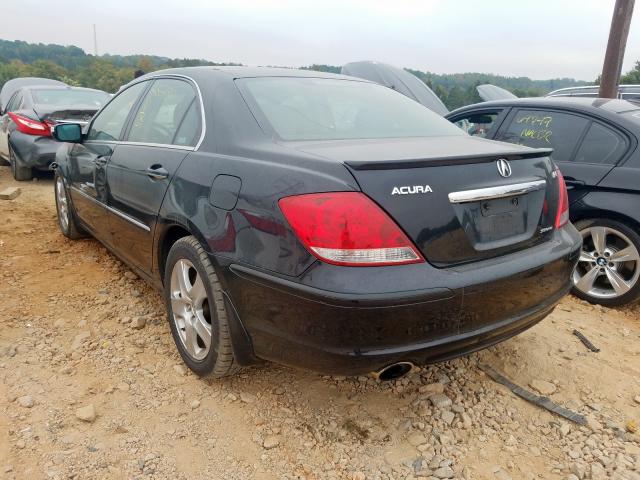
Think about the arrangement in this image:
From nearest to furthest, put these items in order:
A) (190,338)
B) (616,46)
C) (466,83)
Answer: (190,338)
(616,46)
(466,83)

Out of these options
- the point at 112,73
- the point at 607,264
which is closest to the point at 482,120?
the point at 607,264

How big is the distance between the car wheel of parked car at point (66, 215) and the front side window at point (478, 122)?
366cm

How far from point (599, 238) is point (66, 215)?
443 cm

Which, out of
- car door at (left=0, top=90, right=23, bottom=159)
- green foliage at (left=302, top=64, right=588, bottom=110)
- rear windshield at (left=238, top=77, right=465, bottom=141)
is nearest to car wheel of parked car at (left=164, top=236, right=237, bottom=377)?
rear windshield at (left=238, top=77, right=465, bottom=141)

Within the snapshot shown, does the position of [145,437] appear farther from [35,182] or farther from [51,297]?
[35,182]

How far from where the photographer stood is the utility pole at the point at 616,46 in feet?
22.0

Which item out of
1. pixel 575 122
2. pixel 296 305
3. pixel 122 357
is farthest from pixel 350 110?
pixel 575 122

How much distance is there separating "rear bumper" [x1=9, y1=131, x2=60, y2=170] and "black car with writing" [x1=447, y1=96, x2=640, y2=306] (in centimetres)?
638

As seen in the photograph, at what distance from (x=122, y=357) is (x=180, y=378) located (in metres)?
0.42

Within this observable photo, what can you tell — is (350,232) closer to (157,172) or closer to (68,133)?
(157,172)

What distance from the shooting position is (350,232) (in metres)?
1.75

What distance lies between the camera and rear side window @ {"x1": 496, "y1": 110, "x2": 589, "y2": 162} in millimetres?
3910

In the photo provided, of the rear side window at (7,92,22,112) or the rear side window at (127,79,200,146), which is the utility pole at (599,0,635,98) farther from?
the rear side window at (7,92,22,112)

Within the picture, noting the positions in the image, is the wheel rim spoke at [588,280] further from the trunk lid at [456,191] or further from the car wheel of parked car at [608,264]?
the trunk lid at [456,191]
